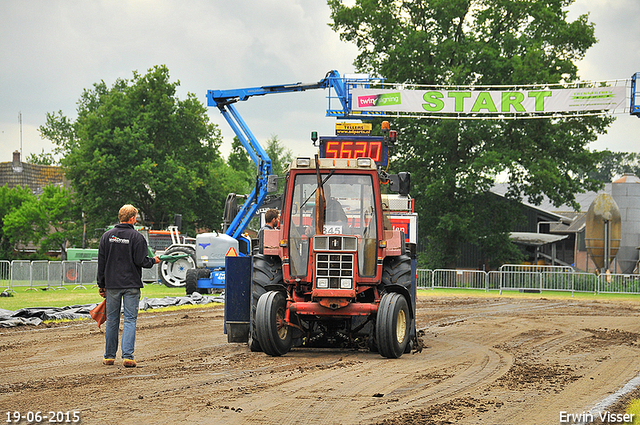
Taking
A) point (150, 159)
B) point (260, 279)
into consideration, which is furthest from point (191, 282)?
point (150, 159)

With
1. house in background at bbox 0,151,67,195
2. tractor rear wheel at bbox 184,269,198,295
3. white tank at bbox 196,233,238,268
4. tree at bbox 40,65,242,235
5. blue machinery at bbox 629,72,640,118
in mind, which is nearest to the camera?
white tank at bbox 196,233,238,268

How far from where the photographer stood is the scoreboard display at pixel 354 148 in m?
16.8

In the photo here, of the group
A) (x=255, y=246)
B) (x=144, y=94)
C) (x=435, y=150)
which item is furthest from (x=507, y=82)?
(x=255, y=246)

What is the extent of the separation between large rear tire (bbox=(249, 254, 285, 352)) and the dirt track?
0.30 meters

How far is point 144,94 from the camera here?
4984cm

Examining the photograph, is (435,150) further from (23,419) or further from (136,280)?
(23,419)

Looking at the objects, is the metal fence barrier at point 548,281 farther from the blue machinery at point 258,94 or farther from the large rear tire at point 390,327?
the large rear tire at point 390,327

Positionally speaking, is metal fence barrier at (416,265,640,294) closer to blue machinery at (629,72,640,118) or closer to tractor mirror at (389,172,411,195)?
blue machinery at (629,72,640,118)

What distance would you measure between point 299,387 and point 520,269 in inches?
1079

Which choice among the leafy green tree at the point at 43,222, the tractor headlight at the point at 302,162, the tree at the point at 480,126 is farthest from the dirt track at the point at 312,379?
the leafy green tree at the point at 43,222

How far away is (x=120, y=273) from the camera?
9.30m

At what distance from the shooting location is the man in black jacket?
9297 millimetres

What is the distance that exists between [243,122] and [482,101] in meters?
10.4

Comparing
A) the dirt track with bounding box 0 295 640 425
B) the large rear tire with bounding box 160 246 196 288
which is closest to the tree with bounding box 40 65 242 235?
the large rear tire with bounding box 160 246 196 288
